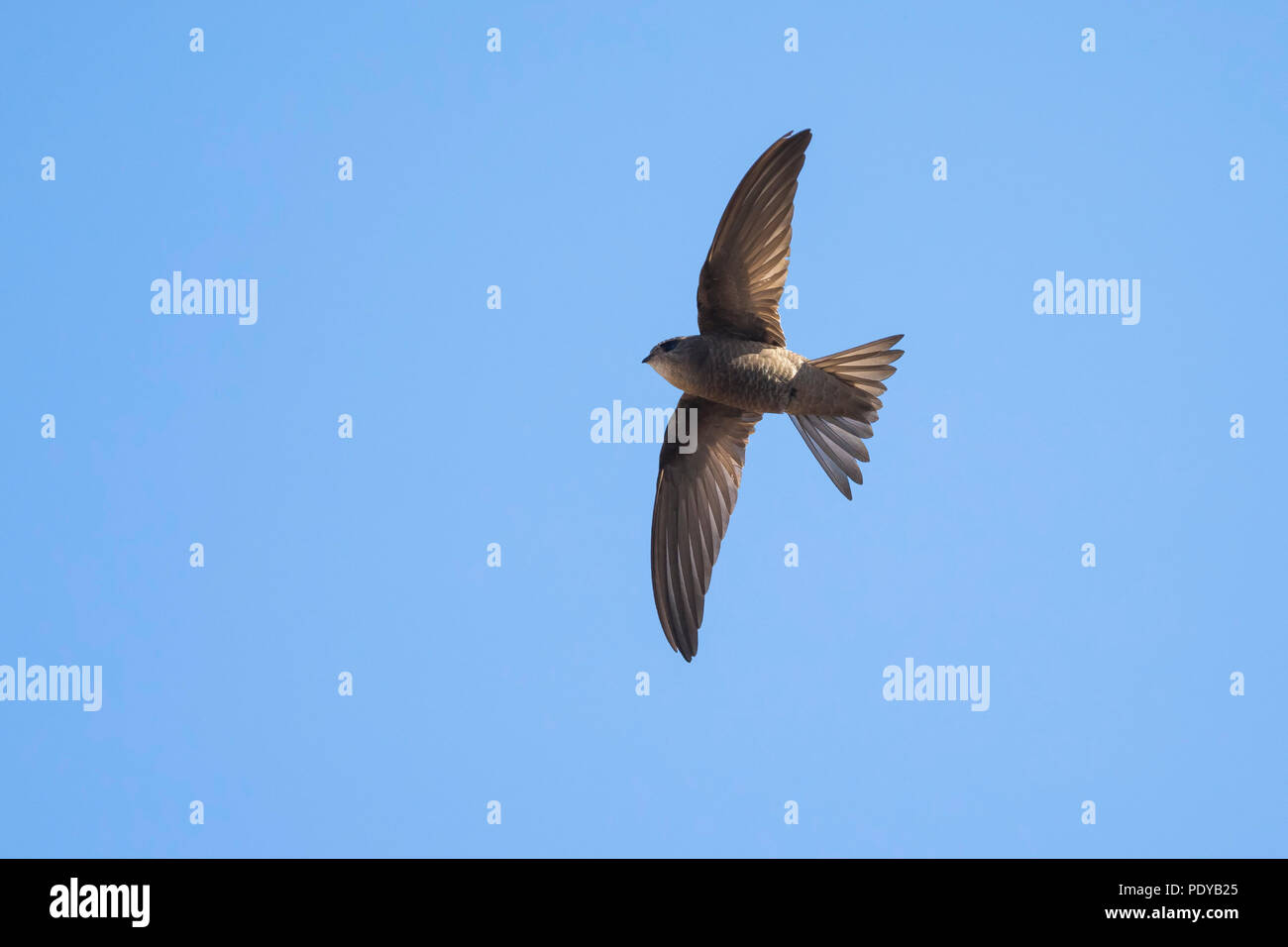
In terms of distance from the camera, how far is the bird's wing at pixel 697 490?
253 inches

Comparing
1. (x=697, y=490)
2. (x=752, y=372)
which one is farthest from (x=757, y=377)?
(x=697, y=490)

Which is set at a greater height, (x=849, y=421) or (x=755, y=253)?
(x=755, y=253)

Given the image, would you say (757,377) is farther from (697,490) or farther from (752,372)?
(697,490)

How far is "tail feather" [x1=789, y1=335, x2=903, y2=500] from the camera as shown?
574 cm

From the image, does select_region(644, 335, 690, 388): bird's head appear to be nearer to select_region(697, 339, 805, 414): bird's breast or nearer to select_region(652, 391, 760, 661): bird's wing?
select_region(697, 339, 805, 414): bird's breast

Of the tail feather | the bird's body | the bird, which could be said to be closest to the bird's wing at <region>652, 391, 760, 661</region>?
the bird

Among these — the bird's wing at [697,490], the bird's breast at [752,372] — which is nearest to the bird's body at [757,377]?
the bird's breast at [752,372]

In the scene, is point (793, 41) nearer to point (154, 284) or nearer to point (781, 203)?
point (781, 203)

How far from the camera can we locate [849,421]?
5871 millimetres

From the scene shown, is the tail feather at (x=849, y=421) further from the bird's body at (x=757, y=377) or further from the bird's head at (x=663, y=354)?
the bird's head at (x=663, y=354)

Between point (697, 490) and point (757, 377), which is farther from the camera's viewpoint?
point (697, 490)

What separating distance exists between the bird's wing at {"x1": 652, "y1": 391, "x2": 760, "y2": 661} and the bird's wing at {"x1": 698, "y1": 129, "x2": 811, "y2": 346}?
577 mm

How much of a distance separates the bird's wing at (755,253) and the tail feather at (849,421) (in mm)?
354

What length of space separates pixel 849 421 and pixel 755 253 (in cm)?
74
